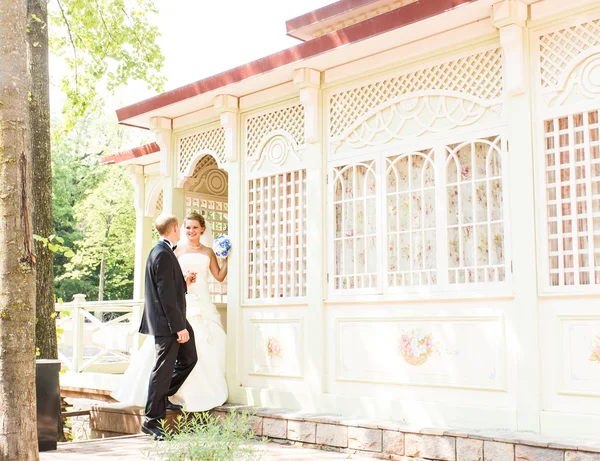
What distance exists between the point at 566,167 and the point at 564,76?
69 centimetres

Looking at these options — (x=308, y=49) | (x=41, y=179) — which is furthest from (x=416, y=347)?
(x=41, y=179)

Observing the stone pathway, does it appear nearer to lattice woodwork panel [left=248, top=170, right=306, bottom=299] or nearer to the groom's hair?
lattice woodwork panel [left=248, top=170, right=306, bottom=299]

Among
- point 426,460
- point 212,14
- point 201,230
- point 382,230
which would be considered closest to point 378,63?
point 382,230

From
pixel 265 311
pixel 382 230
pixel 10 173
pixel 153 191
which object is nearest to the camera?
pixel 10 173

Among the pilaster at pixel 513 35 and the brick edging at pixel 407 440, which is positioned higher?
the pilaster at pixel 513 35

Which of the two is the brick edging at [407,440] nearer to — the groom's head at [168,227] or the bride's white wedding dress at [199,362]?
the bride's white wedding dress at [199,362]

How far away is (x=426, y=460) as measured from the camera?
18.1 feet

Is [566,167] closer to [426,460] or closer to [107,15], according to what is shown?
[426,460]

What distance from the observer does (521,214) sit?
5367mm

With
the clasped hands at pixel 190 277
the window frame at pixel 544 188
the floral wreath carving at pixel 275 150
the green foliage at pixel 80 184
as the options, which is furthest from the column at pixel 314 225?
the green foliage at pixel 80 184

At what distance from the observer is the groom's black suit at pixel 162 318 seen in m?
6.57

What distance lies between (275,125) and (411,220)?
2.08 meters

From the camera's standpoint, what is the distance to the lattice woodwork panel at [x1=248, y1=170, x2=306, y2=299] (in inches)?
282

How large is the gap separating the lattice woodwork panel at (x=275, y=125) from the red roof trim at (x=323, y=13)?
1.68 meters
